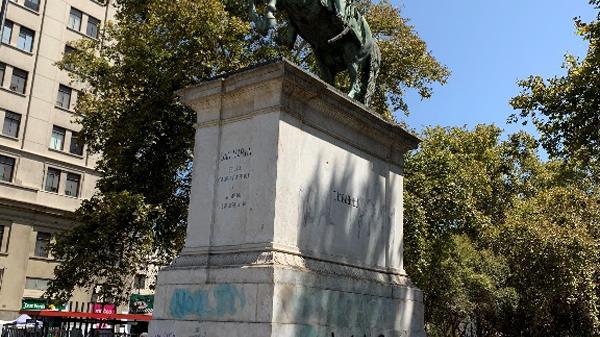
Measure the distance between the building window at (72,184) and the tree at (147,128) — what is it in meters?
21.5

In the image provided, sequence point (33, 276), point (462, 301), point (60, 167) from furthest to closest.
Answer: point (60, 167)
point (33, 276)
point (462, 301)

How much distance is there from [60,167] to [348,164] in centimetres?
3840

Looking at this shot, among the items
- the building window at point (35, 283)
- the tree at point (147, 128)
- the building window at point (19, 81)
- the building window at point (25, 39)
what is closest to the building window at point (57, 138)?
the building window at point (19, 81)

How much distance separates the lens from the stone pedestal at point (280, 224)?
7096 mm

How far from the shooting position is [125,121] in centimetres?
2166

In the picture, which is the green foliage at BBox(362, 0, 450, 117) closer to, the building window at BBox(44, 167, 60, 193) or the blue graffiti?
the blue graffiti

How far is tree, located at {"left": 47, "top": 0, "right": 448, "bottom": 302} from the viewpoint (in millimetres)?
20984

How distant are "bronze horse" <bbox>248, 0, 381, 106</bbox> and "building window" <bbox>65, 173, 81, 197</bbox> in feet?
123

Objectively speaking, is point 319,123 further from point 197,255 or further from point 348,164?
point 197,255

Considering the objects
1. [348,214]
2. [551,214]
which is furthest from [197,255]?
[551,214]

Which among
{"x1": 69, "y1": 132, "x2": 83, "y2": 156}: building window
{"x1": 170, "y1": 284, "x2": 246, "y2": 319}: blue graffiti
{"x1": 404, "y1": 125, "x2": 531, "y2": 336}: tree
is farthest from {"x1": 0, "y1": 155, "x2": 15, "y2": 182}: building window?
{"x1": 170, "y1": 284, "x2": 246, "y2": 319}: blue graffiti

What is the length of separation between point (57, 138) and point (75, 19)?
9115mm

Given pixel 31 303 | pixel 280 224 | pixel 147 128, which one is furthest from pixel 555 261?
pixel 31 303

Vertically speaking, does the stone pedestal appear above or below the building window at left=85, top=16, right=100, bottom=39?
below
